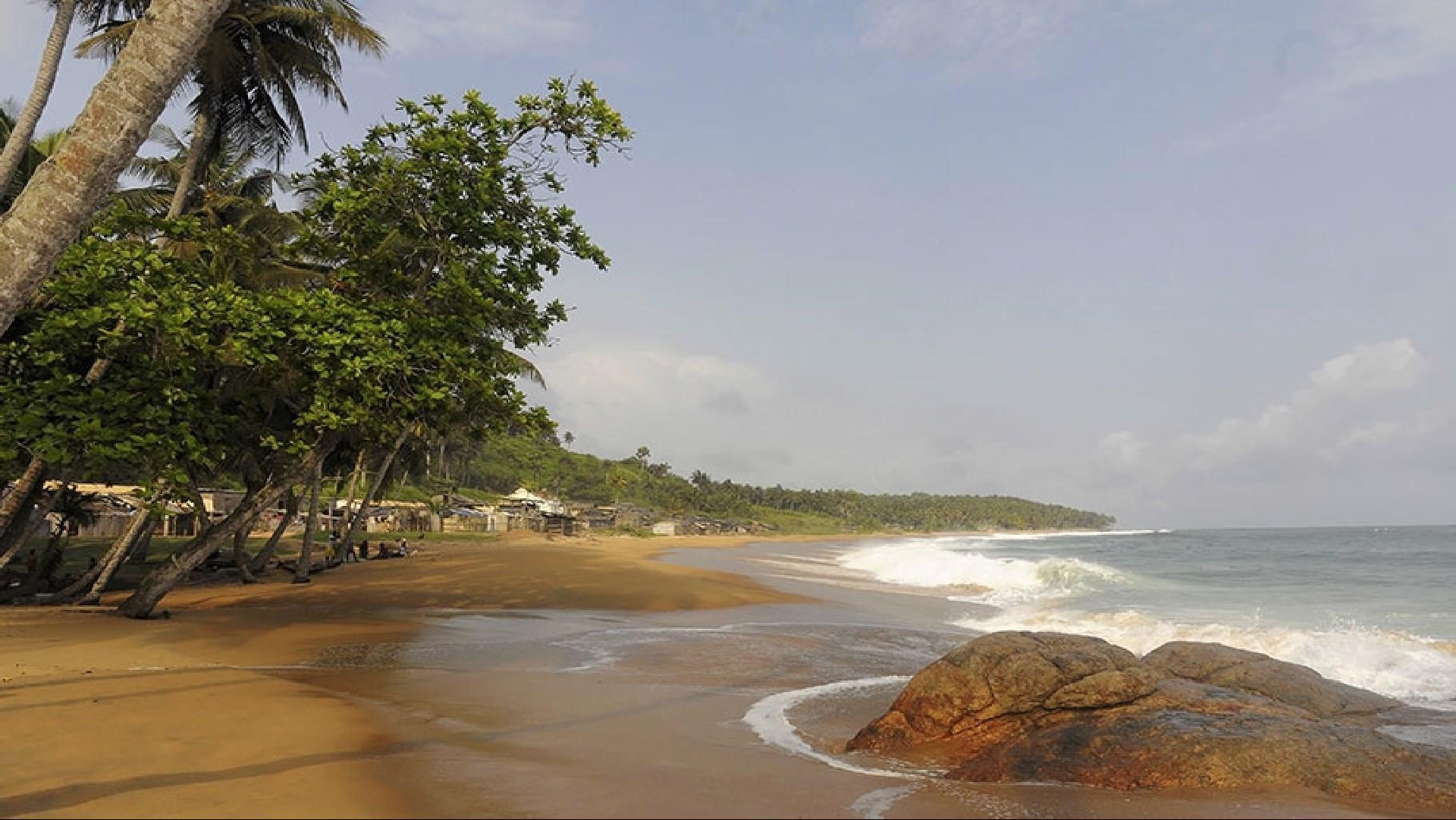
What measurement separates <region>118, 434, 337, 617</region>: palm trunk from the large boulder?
10.2 meters

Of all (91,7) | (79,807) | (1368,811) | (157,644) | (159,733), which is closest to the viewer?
(79,807)

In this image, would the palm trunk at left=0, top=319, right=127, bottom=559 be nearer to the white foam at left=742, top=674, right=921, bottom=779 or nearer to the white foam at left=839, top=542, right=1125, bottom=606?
the white foam at left=742, top=674, right=921, bottom=779

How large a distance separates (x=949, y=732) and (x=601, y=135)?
1085cm

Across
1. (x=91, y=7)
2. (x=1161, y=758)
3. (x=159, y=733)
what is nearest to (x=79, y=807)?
(x=159, y=733)

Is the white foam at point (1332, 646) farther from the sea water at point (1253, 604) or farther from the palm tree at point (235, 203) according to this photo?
the palm tree at point (235, 203)

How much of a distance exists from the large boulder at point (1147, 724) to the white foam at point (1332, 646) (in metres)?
4.22

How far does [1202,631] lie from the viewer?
1733 cm

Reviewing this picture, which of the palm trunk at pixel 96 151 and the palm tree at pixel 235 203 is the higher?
the palm tree at pixel 235 203

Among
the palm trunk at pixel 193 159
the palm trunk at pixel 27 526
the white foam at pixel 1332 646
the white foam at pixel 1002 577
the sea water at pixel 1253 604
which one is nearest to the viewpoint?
the white foam at pixel 1332 646

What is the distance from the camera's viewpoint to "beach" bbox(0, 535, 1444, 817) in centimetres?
529

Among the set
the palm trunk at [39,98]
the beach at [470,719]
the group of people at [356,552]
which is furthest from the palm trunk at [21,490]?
the group of people at [356,552]

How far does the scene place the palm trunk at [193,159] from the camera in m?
16.7

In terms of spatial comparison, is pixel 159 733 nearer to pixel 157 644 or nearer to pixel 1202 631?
pixel 157 644

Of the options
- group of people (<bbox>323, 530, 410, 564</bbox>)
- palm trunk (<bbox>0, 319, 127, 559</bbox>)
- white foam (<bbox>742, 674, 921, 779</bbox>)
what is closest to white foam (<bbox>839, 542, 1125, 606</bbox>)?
white foam (<bbox>742, 674, 921, 779</bbox>)
